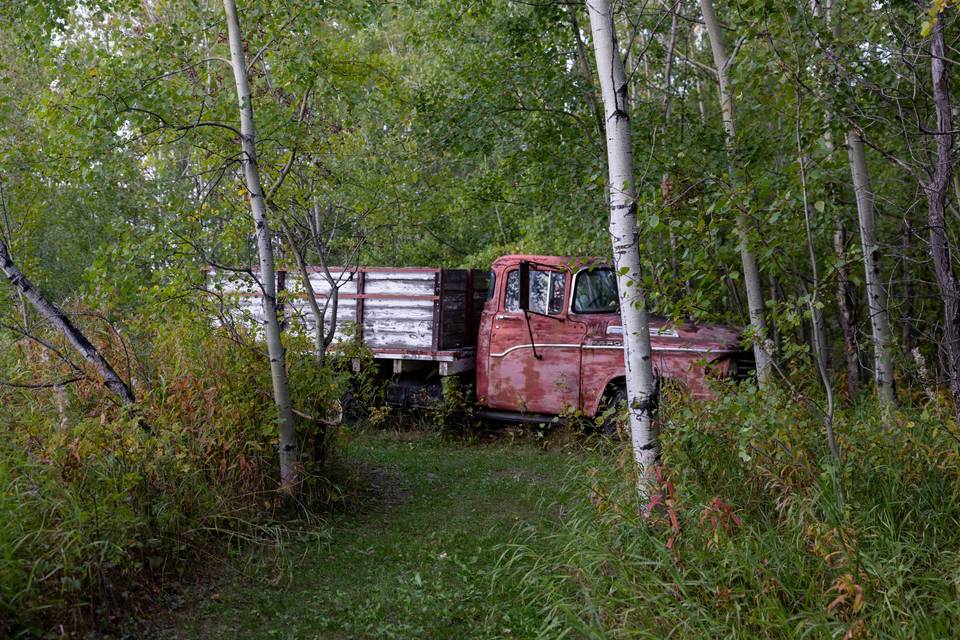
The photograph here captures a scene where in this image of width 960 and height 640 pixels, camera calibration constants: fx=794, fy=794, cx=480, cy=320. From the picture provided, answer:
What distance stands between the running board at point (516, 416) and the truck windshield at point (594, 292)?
1.31 metres

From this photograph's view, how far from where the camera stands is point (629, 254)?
4.82m

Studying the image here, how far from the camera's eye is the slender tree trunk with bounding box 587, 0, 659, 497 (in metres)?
4.80

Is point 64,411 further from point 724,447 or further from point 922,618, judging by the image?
point 922,618

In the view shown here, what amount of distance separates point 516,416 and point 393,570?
4392 mm

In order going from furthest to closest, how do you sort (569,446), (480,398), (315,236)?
(480,398) → (569,446) → (315,236)

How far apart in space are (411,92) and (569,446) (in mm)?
4817

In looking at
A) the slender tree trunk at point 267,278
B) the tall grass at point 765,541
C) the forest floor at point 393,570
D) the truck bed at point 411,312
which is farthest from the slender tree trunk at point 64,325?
the truck bed at point 411,312

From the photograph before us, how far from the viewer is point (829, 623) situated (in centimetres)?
356

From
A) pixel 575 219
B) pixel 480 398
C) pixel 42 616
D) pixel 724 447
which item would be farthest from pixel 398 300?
pixel 42 616

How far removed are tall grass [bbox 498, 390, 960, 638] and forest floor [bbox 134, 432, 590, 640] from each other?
0.32 meters

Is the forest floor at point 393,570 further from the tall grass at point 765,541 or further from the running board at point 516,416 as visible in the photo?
the running board at point 516,416

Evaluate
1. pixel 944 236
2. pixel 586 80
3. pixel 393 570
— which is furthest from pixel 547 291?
pixel 944 236

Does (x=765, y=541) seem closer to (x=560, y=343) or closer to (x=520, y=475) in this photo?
(x=520, y=475)

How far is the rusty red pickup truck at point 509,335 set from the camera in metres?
8.70
